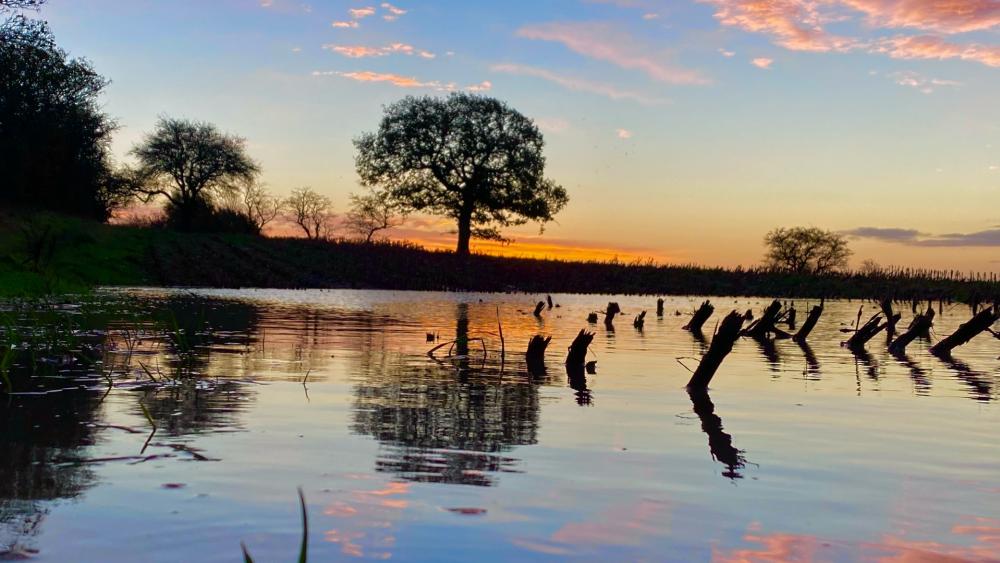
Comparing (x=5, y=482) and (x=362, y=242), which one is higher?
(x=362, y=242)

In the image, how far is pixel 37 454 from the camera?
5.06 meters

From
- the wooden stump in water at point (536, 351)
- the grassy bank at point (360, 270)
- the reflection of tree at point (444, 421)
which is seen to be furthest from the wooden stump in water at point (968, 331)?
the grassy bank at point (360, 270)

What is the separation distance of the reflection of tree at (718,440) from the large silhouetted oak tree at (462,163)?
188 feet

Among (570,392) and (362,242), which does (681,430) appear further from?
(362,242)

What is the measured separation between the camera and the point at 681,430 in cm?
673

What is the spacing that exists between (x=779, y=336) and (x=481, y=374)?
10.4m

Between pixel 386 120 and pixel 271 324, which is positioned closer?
pixel 271 324

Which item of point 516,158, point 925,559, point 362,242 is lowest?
point 925,559

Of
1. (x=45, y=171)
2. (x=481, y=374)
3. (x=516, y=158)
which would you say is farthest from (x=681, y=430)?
(x=516, y=158)

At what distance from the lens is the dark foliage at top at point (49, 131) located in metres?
47.1

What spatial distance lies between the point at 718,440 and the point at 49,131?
174 feet

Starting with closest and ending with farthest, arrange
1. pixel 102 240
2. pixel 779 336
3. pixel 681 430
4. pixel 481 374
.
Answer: pixel 681 430 → pixel 481 374 → pixel 779 336 → pixel 102 240

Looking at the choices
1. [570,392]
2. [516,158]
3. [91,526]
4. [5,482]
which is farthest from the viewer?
[516,158]

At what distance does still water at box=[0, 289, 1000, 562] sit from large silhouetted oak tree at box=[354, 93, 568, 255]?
183 feet
